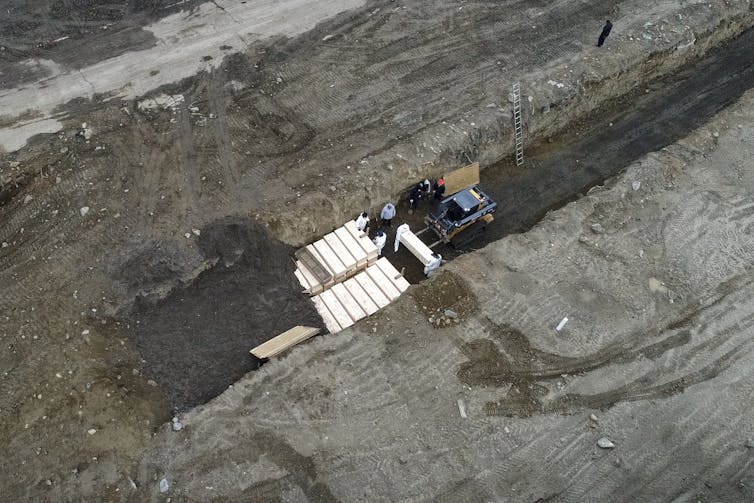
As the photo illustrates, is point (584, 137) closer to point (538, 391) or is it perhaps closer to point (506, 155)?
point (506, 155)

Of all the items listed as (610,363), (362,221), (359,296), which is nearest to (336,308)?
(359,296)

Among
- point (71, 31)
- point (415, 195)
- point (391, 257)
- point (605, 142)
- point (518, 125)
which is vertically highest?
point (71, 31)

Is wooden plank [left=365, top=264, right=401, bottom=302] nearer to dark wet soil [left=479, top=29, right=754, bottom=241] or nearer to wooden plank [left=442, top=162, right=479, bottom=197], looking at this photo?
dark wet soil [left=479, top=29, right=754, bottom=241]

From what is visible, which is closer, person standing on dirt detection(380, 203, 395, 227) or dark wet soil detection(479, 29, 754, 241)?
person standing on dirt detection(380, 203, 395, 227)

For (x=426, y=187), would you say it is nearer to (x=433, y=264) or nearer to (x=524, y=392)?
(x=433, y=264)

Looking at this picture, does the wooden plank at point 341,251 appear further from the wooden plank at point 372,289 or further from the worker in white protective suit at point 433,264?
the worker in white protective suit at point 433,264

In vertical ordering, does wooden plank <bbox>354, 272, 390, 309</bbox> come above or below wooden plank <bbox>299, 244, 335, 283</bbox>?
below

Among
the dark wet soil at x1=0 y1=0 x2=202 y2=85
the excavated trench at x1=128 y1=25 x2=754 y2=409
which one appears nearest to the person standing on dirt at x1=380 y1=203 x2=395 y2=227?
the excavated trench at x1=128 y1=25 x2=754 y2=409
